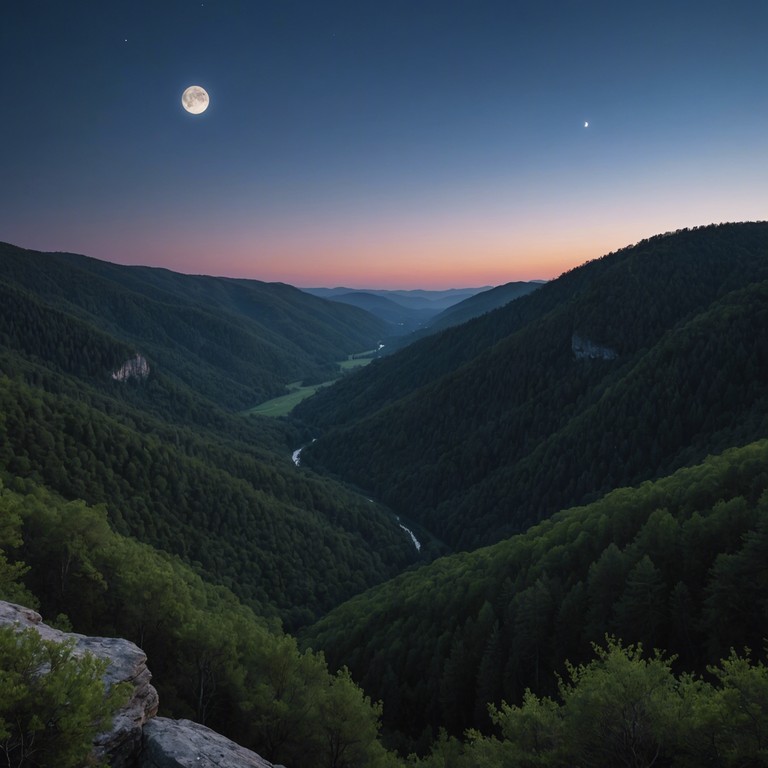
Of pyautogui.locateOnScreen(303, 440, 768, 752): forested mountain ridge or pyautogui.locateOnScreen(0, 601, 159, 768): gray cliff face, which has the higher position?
pyautogui.locateOnScreen(0, 601, 159, 768): gray cliff face

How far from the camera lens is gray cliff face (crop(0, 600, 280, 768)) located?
81.5 feet

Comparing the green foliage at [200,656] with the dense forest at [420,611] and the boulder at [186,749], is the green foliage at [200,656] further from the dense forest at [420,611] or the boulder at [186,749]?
the boulder at [186,749]

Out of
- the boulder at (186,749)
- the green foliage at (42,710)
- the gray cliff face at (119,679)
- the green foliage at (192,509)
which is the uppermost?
the green foliage at (42,710)

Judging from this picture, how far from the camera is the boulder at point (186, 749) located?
25.0 m

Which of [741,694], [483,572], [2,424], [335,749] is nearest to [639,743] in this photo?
[741,694]

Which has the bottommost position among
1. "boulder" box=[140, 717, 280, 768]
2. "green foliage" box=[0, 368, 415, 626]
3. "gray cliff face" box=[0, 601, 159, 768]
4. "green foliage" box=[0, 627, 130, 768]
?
"green foliage" box=[0, 368, 415, 626]

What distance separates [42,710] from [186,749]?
32.7ft

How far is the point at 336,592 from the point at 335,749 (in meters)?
128

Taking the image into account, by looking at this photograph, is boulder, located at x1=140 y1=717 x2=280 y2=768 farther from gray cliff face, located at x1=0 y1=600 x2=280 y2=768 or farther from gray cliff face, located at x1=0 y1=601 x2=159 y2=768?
gray cliff face, located at x1=0 y1=601 x2=159 y2=768

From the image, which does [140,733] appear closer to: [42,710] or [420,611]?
[42,710]

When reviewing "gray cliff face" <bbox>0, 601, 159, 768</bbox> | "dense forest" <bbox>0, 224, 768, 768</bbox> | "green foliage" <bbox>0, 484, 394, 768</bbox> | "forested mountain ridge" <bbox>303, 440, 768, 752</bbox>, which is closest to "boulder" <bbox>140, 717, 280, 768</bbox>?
"gray cliff face" <bbox>0, 601, 159, 768</bbox>

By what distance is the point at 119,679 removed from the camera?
26.9 meters

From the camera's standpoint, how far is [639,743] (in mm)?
27500

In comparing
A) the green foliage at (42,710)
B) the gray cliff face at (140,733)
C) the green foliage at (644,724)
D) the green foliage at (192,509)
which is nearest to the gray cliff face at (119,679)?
the gray cliff face at (140,733)
